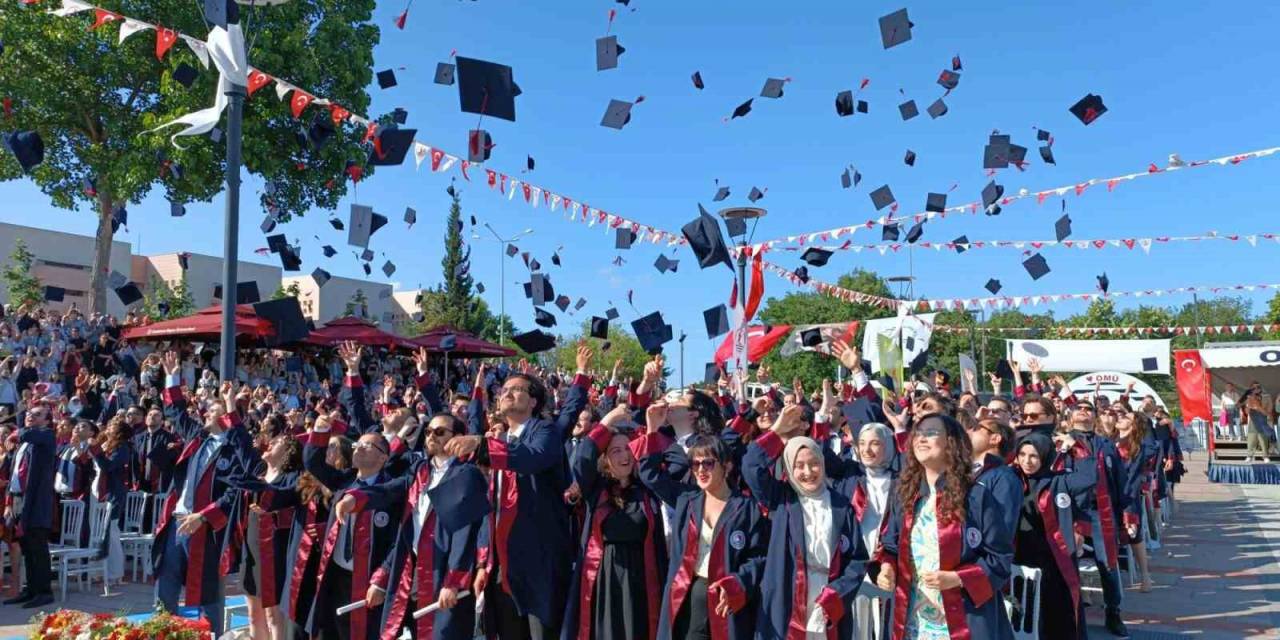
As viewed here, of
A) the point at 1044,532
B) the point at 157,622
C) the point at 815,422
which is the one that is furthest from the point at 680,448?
the point at 157,622

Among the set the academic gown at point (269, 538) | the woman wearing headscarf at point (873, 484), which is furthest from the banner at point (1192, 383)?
the academic gown at point (269, 538)

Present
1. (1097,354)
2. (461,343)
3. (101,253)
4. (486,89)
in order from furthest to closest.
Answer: (1097,354) < (101,253) < (461,343) < (486,89)

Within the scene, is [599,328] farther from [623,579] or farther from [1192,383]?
[1192,383]

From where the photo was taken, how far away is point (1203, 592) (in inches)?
331

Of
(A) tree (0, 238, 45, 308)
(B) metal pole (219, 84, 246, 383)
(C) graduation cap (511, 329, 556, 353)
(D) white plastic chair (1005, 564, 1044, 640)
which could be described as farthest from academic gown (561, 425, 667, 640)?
(A) tree (0, 238, 45, 308)

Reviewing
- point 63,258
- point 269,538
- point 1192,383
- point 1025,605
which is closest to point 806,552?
point 1025,605

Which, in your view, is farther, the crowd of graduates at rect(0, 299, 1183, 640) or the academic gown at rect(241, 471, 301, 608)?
the academic gown at rect(241, 471, 301, 608)

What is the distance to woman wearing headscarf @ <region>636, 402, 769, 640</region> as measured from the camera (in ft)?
13.9

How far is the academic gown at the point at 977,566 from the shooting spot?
142 inches

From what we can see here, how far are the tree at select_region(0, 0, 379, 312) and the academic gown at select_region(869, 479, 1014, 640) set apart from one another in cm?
1951

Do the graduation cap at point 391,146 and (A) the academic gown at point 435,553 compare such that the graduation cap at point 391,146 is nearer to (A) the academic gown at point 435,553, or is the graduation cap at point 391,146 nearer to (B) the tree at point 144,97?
(A) the academic gown at point 435,553

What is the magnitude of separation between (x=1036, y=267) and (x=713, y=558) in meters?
12.4

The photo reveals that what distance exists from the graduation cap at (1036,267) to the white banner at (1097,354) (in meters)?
9.86

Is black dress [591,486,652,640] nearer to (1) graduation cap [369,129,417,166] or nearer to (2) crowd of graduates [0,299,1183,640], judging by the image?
(2) crowd of graduates [0,299,1183,640]
